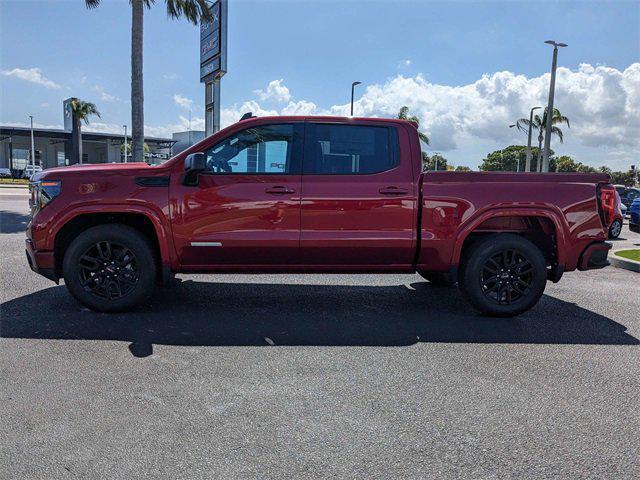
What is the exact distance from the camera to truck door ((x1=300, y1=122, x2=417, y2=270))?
16.8 ft

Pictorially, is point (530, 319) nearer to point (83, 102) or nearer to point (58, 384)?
point (58, 384)

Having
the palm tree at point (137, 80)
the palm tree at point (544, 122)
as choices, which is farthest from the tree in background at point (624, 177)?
the palm tree at point (137, 80)

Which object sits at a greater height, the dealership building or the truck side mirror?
the dealership building

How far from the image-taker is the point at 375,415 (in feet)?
10.1

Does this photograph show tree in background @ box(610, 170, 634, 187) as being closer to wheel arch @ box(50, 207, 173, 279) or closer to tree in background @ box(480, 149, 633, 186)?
tree in background @ box(480, 149, 633, 186)

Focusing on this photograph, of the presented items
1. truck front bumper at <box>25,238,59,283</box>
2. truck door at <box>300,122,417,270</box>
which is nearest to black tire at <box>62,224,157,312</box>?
truck front bumper at <box>25,238,59,283</box>

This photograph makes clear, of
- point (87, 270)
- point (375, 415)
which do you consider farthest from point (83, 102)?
point (375, 415)

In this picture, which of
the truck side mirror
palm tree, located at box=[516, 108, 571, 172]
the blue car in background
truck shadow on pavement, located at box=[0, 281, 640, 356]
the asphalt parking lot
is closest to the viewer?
the asphalt parking lot

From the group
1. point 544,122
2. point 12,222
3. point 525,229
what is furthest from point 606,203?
point 544,122

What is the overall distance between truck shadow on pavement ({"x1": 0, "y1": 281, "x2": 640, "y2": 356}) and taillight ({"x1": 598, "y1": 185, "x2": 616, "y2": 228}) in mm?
1067

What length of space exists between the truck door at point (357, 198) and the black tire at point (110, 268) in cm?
157

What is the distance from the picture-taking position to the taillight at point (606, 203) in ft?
17.6

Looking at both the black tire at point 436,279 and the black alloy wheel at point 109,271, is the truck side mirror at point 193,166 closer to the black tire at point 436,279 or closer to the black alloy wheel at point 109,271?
the black alloy wheel at point 109,271

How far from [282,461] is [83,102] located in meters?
54.0
